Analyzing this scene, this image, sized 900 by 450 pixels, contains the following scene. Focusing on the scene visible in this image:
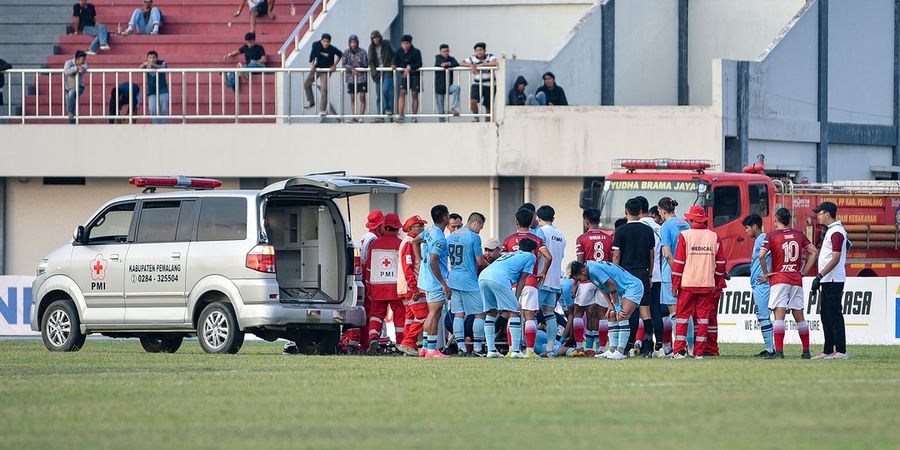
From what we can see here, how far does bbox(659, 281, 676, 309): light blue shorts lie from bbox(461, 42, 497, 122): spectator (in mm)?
11518

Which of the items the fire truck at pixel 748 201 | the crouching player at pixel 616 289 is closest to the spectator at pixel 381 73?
the fire truck at pixel 748 201

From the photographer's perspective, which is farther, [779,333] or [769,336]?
[769,336]

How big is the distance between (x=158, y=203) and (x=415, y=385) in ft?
20.9

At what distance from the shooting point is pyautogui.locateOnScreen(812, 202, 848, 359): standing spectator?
60.7 feet

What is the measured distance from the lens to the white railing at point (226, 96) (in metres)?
30.9

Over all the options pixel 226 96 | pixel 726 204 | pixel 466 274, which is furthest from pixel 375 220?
pixel 226 96

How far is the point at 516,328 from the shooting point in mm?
18375

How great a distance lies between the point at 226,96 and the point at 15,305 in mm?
7345

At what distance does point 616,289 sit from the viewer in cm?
1827

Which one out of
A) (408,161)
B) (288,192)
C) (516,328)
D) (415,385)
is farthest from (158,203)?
(408,161)

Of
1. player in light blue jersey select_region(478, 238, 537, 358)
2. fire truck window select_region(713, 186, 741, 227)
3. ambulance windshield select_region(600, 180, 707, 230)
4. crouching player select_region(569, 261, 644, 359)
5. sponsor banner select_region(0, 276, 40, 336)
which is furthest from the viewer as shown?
fire truck window select_region(713, 186, 741, 227)

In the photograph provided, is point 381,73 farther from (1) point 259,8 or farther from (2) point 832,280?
(2) point 832,280

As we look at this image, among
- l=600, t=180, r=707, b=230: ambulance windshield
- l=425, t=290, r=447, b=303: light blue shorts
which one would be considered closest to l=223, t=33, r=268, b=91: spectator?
l=600, t=180, r=707, b=230: ambulance windshield

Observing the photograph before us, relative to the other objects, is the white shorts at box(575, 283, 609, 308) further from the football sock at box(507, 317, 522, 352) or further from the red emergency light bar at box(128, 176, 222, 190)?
the red emergency light bar at box(128, 176, 222, 190)
